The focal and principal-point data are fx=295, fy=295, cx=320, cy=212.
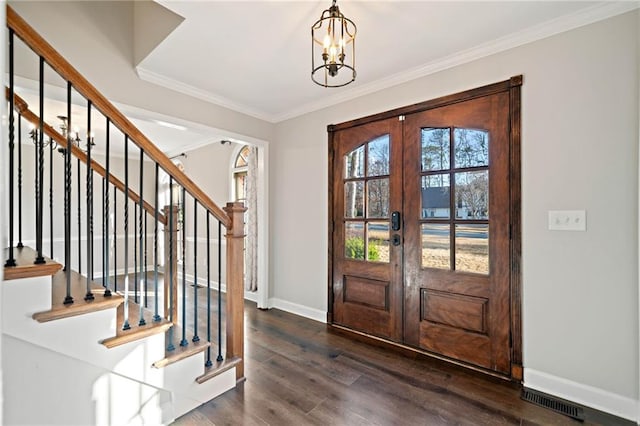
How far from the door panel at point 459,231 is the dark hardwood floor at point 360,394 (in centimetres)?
28

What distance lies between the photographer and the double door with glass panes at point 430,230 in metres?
2.31

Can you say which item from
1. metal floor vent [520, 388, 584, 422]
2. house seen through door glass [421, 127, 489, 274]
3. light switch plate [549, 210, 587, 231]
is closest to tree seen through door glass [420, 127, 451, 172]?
house seen through door glass [421, 127, 489, 274]

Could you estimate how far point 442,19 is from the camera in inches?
80.4

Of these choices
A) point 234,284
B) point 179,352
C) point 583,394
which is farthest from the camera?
point 234,284

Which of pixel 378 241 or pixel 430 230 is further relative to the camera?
pixel 378 241

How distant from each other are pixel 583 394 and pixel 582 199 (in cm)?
130

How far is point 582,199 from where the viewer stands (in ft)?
6.55

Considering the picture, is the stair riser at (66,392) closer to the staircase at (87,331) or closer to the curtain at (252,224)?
the staircase at (87,331)

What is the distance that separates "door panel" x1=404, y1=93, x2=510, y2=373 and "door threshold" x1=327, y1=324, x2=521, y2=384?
5cm

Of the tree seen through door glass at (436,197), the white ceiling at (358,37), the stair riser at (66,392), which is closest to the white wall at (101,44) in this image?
the white ceiling at (358,37)

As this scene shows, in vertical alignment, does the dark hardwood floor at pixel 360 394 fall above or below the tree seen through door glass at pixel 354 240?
below

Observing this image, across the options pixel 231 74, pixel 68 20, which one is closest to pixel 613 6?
pixel 231 74

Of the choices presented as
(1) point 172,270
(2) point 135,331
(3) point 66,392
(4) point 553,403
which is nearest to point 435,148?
(4) point 553,403

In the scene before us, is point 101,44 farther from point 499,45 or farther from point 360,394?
point 360,394
